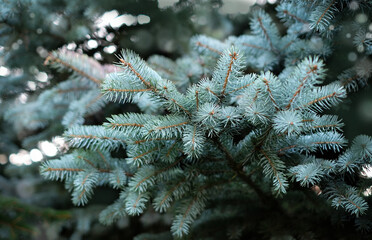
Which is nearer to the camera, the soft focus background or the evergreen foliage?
the evergreen foliage

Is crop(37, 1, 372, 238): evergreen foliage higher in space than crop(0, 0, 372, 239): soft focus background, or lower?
lower

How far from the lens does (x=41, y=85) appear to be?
→ 1.32 m

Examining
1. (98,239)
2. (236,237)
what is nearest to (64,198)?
(98,239)

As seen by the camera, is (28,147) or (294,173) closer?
(294,173)

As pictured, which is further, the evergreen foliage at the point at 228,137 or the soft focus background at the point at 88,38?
the soft focus background at the point at 88,38

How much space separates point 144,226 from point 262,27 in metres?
1.01

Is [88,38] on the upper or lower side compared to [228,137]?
upper

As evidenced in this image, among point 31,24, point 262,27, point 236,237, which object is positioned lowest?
point 236,237

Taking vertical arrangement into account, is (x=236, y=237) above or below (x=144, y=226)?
below

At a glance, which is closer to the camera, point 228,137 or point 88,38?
point 228,137

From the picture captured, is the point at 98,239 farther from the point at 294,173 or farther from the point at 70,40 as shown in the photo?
the point at 294,173

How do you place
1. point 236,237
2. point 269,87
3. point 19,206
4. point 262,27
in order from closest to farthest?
point 269,87, point 19,206, point 236,237, point 262,27

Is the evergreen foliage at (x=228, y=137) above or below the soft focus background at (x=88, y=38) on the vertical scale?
below

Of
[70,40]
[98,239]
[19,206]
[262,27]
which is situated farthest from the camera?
[98,239]
